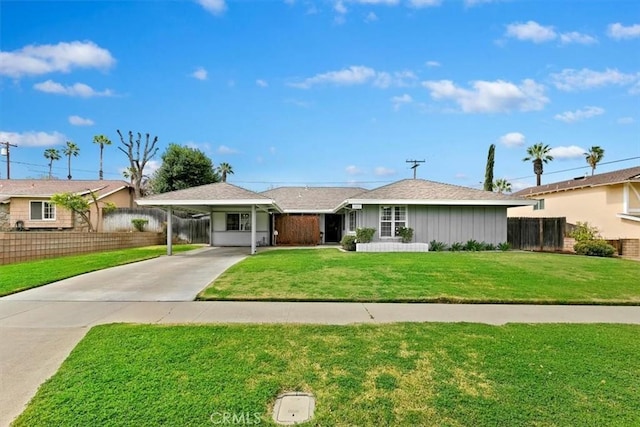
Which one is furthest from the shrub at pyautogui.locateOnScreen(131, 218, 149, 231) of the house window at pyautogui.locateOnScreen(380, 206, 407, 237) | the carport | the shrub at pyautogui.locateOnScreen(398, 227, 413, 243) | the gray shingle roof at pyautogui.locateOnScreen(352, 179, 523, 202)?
the shrub at pyautogui.locateOnScreen(398, 227, 413, 243)

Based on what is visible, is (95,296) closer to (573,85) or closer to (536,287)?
(536,287)

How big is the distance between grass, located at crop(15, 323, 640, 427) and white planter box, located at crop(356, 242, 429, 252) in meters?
11.7

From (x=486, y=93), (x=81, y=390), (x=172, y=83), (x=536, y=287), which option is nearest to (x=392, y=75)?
(x=486, y=93)

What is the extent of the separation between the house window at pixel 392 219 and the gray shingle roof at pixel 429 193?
68 cm

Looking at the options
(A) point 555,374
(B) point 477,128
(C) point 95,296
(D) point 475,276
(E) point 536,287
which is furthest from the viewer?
(B) point 477,128

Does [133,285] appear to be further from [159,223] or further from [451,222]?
[159,223]

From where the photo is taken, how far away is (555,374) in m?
4.12

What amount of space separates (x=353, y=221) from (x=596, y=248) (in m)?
11.6

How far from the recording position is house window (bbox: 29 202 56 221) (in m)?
25.4

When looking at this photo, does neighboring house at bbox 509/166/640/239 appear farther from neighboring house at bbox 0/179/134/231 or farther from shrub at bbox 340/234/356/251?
neighboring house at bbox 0/179/134/231

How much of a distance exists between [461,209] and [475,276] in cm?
942

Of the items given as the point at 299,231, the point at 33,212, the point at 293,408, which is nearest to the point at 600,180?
the point at 299,231

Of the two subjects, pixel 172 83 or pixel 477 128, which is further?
pixel 477 128

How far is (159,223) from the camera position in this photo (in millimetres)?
25188
